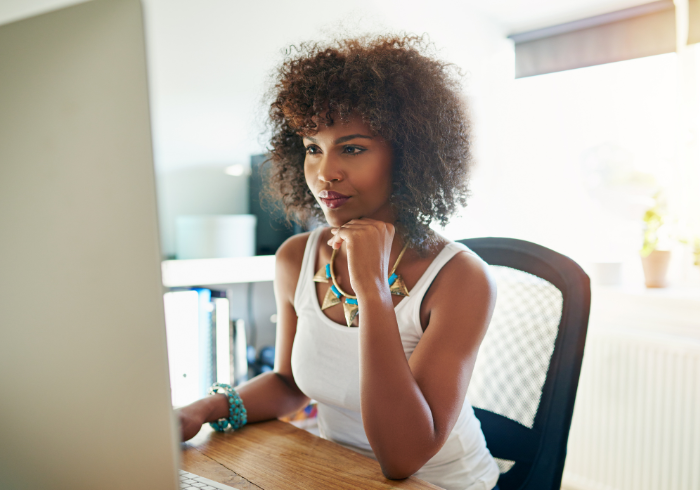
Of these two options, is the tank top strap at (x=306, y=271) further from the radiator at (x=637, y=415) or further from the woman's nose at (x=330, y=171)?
the radiator at (x=637, y=415)

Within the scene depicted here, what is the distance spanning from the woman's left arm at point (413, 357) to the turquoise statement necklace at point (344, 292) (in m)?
0.07

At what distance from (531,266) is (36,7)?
872mm

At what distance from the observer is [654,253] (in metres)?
2.02

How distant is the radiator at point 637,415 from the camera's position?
168cm

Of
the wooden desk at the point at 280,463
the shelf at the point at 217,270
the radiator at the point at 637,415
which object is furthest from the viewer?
the radiator at the point at 637,415

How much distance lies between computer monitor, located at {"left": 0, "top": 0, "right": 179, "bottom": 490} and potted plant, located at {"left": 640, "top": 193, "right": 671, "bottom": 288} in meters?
2.15

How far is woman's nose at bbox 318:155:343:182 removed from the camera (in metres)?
0.86

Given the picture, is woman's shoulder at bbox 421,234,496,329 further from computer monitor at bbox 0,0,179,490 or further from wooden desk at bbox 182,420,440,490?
computer monitor at bbox 0,0,179,490

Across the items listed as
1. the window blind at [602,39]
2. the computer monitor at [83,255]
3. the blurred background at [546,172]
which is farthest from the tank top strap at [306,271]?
the window blind at [602,39]

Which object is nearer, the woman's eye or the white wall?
the woman's eye

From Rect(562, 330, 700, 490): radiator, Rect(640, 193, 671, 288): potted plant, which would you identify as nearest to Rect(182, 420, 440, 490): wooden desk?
Rect(562, 330, 700, 490): radiator

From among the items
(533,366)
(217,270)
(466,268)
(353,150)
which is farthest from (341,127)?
(217,270)

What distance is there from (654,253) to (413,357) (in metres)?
1.65

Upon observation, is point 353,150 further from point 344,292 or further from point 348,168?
point 344,292
